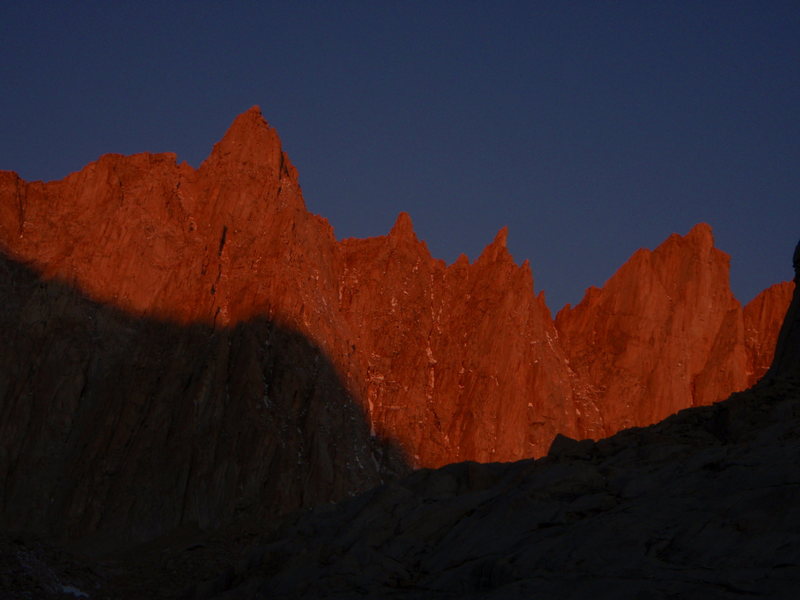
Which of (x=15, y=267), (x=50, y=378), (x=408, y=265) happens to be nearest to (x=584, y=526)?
(x=50, y=378)

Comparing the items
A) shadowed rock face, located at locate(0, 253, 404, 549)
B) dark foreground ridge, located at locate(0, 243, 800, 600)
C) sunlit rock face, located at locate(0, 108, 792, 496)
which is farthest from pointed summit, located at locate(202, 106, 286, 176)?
dark foreground ridge, located at locate(0, 243, 800, 600)

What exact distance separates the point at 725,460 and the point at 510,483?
5996 mm

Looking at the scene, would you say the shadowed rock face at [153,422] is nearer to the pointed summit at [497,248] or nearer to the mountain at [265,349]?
the mountain at [265,349]

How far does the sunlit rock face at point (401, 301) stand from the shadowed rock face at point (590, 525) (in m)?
48.8

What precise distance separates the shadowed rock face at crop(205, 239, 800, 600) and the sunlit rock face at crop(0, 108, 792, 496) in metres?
48.8

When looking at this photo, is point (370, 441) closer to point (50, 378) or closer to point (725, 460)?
point (50, 378)

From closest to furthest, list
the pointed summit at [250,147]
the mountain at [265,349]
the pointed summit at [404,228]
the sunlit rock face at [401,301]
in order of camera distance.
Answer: the mountain at [265,349], the sunlit rock face at [401,301], the pointed summit at [250,147], the pointed summit at [404,228]

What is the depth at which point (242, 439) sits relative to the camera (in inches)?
2800

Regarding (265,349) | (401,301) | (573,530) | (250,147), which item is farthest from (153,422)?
(573,530)

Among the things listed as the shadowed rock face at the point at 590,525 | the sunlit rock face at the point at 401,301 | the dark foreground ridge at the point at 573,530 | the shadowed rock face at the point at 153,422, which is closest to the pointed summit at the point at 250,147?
the sunlit rock face at the point at 401,301

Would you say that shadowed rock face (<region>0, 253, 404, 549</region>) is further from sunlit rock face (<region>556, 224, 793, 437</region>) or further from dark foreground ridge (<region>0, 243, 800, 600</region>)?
dark foreground ridge (<region>0, 243, 800, 600</region>)

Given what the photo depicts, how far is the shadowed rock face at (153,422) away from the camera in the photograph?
223ft

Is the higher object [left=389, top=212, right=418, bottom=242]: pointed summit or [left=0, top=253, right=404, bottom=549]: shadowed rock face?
[left=389, top=212, right=418, bottom=242]: pointed summit

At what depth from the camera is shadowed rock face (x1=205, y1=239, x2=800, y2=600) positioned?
1862 cm
